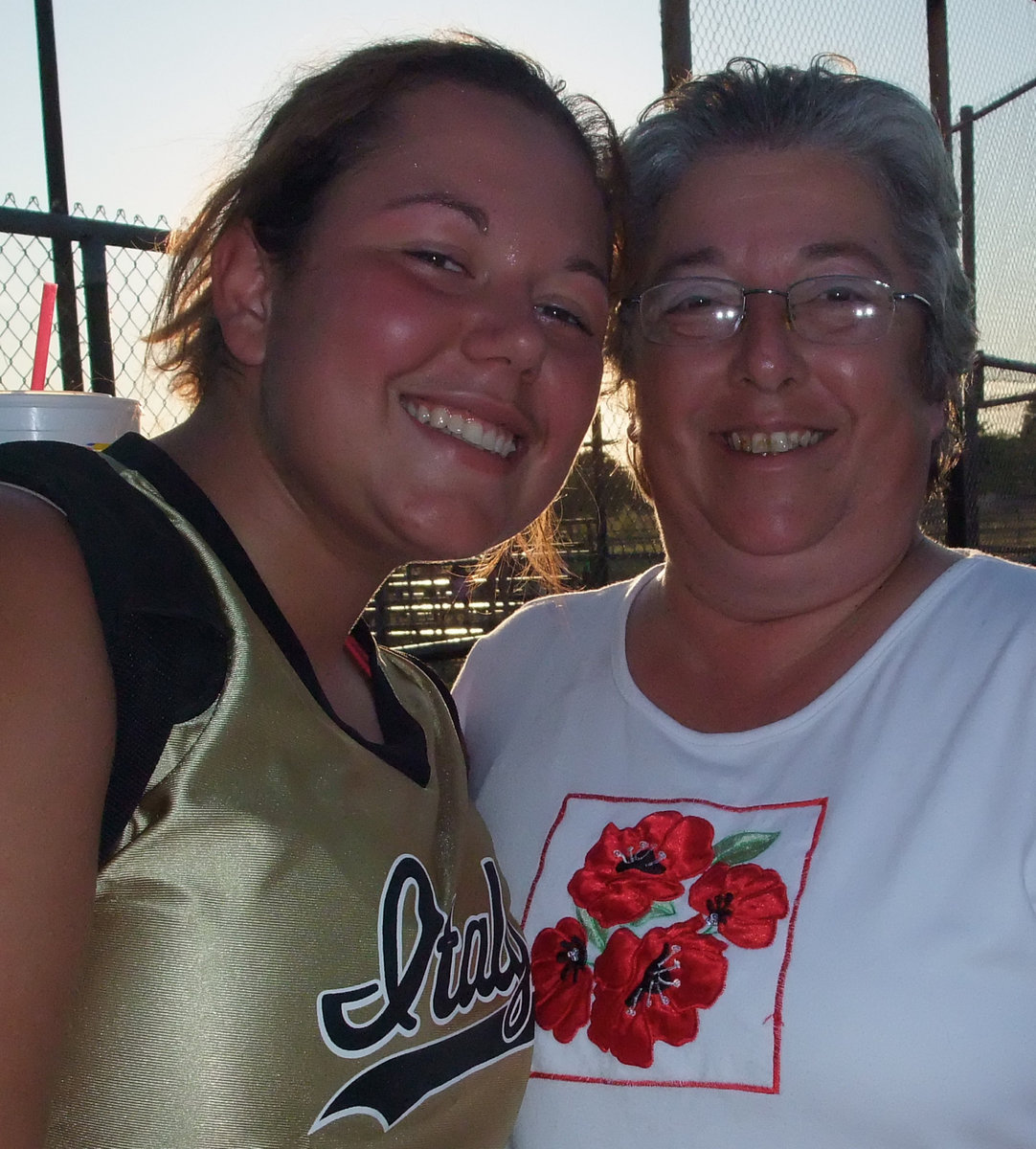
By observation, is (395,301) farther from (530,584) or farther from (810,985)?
(530,584)

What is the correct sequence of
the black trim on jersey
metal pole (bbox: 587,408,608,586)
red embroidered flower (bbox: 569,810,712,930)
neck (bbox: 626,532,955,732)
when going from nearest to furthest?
the black trim on jersey → red embroidered flower (bbox: 569,810,712,930) → neck (bbox: 626,532,955,732) → metal pole (bbox: 587,408,608,586)

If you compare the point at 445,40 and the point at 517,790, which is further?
the point at 517,790

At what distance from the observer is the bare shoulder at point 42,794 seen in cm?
86

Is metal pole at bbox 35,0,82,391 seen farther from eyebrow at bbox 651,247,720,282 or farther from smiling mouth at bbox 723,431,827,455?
smiling mouth at bbox 723,431,827,455

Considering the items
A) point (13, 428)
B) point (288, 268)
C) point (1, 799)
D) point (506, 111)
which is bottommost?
point (1, 799)

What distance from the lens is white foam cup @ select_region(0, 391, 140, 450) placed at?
1.62 m

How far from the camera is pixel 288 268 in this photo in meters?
1.39

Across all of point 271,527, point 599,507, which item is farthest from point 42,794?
point 599,507

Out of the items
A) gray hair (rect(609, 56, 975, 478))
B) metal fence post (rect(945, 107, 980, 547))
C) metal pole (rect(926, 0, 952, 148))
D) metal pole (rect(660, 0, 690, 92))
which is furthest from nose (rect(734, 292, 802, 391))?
metal pole (rect(926, 0, 952, 148))

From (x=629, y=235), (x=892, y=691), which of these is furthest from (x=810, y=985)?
(x=629, y=235)

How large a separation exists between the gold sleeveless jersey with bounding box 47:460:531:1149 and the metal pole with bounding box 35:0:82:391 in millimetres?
1873

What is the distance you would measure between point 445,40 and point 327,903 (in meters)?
1.19

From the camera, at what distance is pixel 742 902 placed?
1478 mm

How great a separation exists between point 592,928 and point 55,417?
3.63ft
